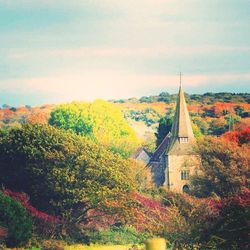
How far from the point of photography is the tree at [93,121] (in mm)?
64000

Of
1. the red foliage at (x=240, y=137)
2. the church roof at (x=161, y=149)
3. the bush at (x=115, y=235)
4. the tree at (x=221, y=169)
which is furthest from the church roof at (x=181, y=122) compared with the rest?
the bush at (x=115, y=235)

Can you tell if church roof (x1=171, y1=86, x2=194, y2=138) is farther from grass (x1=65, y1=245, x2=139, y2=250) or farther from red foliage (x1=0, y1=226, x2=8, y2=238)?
red foliage (x1=0, y1=226, x2=8, y2=238)

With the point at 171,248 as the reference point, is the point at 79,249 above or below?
below

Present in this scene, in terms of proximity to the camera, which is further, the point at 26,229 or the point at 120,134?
the point at 120,134

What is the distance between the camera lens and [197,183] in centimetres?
3650

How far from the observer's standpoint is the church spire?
52344mm

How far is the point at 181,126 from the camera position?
173ft

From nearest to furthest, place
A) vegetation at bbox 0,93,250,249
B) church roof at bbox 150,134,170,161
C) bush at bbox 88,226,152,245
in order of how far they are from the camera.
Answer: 1. vegetation at bbox 0,93,250,249
2. bush at bbox 88,226,152,245
3. church roof at bbox 150,134,170,161

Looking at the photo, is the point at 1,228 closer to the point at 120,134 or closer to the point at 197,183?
the point at 197,183

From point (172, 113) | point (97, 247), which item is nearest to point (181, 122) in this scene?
point (97, 247)

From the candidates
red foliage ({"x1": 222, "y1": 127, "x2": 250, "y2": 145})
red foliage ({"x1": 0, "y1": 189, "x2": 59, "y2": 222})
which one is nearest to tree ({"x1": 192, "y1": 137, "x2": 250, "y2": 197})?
red foliage ({"x1": 222, "y1": 127, "x2": 250, "y2": 145})

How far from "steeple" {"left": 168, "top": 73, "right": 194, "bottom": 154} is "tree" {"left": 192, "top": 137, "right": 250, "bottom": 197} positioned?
1294 centimetres

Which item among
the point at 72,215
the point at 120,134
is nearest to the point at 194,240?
the point at 72,215

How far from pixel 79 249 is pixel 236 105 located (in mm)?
55393
